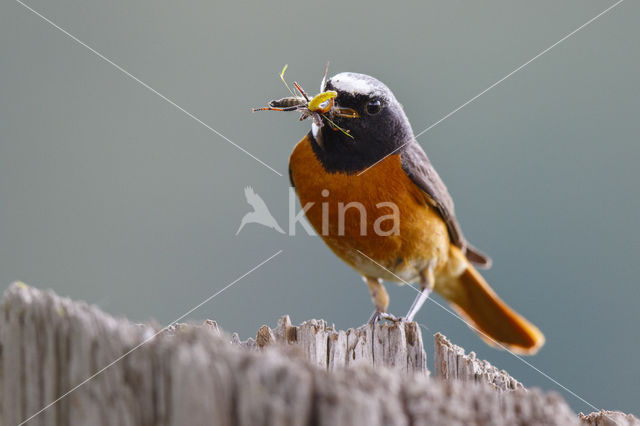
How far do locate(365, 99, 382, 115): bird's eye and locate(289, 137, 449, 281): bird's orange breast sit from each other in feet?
0.98

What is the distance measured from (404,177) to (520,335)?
1635 millimetres

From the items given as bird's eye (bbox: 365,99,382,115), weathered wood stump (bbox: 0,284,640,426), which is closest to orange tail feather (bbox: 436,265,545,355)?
bird's eye (bbox: 365,99,382,115)

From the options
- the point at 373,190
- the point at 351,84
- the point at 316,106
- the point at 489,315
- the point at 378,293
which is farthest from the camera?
the point at 489,315

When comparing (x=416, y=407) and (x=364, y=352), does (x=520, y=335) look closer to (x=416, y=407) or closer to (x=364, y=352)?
(x=364, y=352)

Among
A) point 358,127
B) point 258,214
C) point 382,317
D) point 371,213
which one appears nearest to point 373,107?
point 358,127

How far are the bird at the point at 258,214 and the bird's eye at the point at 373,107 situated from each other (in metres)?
0.99

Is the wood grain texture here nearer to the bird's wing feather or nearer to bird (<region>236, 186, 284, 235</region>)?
the bird's wing feather

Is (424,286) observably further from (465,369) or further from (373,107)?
(465,369)

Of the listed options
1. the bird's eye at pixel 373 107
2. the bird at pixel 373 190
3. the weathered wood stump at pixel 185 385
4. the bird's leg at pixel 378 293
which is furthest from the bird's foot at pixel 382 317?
the weathered wood stump at pixel 185 385

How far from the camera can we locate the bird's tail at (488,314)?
15.9 ft

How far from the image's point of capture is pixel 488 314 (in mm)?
5016

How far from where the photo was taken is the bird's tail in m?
4.83

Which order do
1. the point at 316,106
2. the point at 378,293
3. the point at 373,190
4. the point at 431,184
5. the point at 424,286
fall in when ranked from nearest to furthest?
the point at 316,106 < the point at 373,190 < the point at 431,184 < the point at 424,286 < the point at 378,293

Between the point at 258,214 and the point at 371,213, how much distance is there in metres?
0.89
